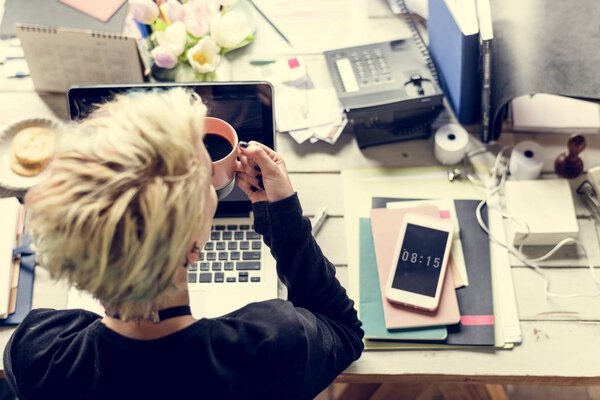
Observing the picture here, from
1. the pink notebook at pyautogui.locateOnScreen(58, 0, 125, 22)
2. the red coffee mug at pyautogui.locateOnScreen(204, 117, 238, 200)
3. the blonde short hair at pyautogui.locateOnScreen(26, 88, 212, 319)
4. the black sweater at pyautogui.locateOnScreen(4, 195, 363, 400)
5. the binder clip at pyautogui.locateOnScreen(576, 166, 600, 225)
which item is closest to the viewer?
the blonde short hair at pyautogui.locateOnScreen(26, 88, 212, 319)

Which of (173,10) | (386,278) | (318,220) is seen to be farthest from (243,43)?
(386,278)

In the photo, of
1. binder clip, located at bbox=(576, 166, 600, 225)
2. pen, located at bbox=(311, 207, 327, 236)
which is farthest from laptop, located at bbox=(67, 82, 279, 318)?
binder clip, located at bbox=(576, 166, 600, 225)

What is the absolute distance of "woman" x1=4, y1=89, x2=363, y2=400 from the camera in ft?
2.46

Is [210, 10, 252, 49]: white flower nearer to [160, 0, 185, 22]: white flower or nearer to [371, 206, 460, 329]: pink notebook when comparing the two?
[160, 0, 185, 22]: white flower

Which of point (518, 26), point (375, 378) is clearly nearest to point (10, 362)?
point (375, 378)

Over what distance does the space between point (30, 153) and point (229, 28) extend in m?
0.47

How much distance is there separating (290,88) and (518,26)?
0.46m

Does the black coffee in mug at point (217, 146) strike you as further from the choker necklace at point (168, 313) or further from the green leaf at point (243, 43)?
the green leaf at point (243, 43)

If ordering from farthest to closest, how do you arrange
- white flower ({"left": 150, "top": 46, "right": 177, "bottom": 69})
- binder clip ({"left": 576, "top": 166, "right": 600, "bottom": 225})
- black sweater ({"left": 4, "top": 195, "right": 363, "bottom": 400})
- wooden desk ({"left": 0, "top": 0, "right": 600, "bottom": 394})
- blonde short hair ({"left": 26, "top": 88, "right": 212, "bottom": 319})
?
1. white flower ({"left": 150, "top": 46, "right": 177, "bottom": 69})
2. binder clip ({"left": 576, "top": 166, "right": 600, "bottom": 225})
3. wooden desk ({"left": 0, "top": 0, "right": 600, "bottom": 394})
4. black sweater ({"left": 4, "top": 195, "right": 363, "bottom": 400})
5. blonde short hair ({"left": 26, "top": 88, "right": 212, "bottom": 319})

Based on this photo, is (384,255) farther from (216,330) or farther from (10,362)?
(10,362)

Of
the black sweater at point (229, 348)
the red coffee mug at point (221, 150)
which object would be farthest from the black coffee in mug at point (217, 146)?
the black sweater at point (229, 348)

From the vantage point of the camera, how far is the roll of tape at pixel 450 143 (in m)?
1.30

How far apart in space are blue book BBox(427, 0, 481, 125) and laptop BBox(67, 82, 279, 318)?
1.16ft

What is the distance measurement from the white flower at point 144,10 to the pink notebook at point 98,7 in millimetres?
109
